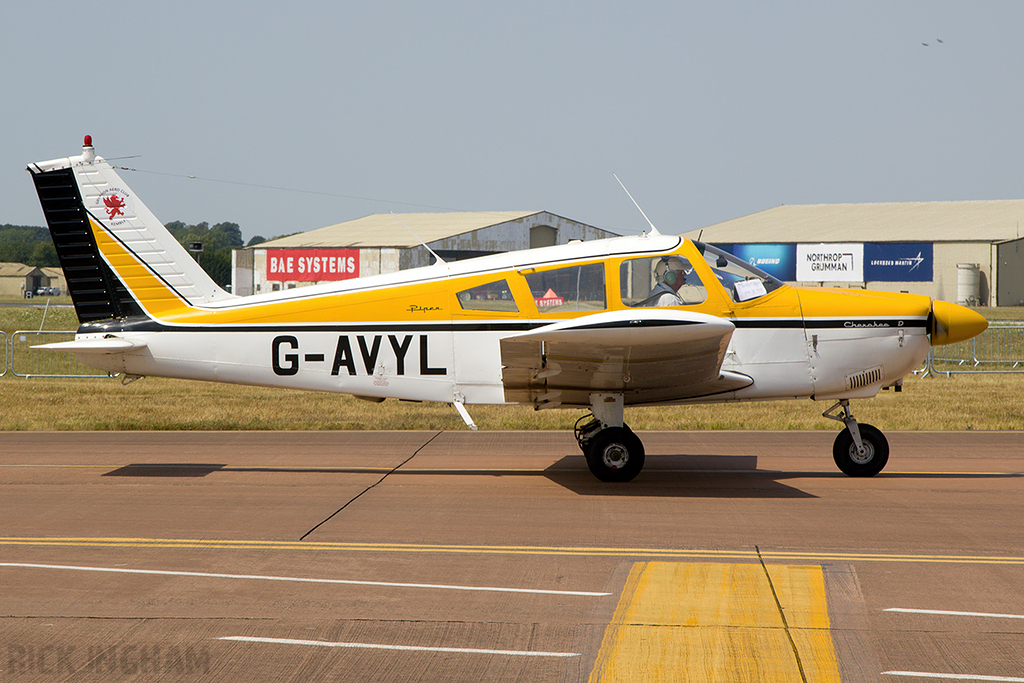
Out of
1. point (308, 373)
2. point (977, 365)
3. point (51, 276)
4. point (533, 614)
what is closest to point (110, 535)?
point (308, 373)

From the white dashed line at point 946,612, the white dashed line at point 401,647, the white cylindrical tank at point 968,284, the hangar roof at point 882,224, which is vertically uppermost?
the hangar roof at point 882,224

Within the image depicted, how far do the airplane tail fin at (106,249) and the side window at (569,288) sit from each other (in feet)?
12.5

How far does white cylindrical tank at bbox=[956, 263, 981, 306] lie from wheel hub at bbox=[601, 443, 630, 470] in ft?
197

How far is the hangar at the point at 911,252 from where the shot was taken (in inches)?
2463

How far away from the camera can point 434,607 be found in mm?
5477

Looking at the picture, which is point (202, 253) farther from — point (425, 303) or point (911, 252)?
point (425, 303)

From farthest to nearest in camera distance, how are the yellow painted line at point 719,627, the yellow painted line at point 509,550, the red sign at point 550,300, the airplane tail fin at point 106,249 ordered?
the airplane tail fin at point 106,249
the red sign at point 550,300
the yellow painted line at point 509,550
the yellow painted line at point 719,627

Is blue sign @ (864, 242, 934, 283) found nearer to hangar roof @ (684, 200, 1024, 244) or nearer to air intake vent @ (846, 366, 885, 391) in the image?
hangar roof @ (684, 200, 1024, 244)

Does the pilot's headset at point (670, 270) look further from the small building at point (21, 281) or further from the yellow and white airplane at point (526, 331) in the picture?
the small building at point (21, 281)

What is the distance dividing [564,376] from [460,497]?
1572mm

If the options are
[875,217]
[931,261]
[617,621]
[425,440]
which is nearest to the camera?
[617,621]

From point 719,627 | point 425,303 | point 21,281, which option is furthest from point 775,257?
point 21,281

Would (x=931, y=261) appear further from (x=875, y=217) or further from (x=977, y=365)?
(x=977, y=365)

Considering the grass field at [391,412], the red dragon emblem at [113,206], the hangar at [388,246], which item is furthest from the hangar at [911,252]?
the red dragon emblem at [113,206]
